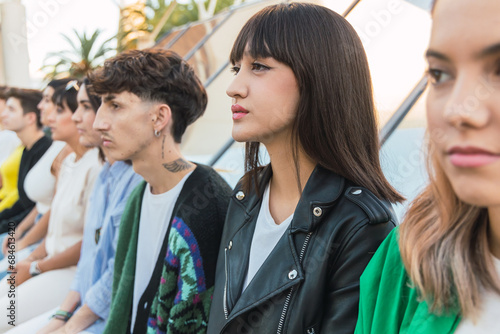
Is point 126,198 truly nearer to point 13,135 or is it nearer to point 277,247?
point 277,247

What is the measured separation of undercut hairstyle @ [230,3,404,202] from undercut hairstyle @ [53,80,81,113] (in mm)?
2350

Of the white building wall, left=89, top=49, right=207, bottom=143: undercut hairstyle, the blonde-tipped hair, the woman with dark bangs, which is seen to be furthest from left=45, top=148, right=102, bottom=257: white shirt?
the white building wall

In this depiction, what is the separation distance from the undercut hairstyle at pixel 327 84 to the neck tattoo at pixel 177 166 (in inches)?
36.4

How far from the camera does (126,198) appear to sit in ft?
9.05

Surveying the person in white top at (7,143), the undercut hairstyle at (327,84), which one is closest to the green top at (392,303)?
the undercut hairstyle at (327,84)

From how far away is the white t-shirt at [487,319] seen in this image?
98cm

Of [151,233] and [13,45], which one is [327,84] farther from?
[13,45]

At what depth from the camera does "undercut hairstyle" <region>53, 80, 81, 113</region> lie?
358 centimetres

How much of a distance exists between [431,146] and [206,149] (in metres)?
Result: 4.70

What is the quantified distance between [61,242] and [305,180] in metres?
2.24

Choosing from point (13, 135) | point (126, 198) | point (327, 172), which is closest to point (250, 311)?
point (327, 172)

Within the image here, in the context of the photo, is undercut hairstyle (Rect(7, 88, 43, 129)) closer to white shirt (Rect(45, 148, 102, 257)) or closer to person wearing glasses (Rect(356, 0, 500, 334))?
white shirt (Rect(45, 148, 102, 257))

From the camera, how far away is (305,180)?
1678 millimetres

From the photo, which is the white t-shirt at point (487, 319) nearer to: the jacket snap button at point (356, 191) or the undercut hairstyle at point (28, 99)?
the jacket snap button at point (356, 191)
